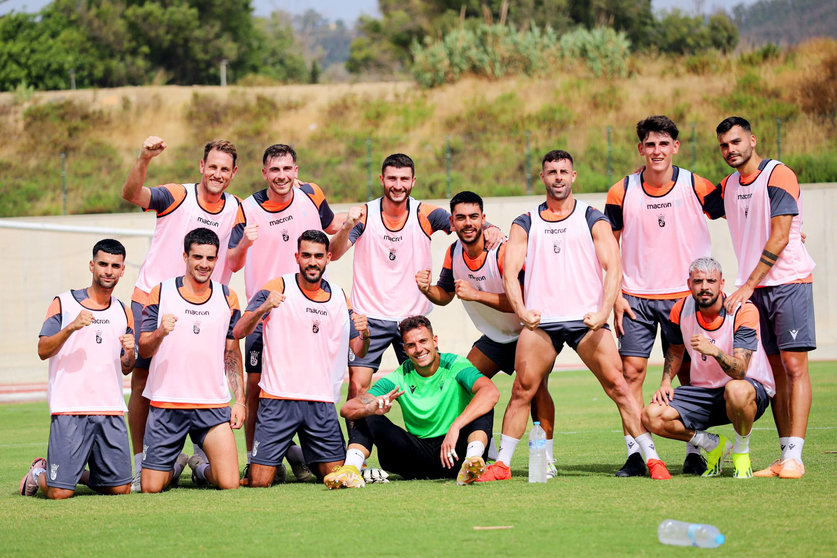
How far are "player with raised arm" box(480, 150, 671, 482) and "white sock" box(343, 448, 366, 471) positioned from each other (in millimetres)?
969

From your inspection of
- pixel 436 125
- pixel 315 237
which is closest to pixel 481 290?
pixel 315 237

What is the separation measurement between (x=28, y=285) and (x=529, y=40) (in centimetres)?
2040

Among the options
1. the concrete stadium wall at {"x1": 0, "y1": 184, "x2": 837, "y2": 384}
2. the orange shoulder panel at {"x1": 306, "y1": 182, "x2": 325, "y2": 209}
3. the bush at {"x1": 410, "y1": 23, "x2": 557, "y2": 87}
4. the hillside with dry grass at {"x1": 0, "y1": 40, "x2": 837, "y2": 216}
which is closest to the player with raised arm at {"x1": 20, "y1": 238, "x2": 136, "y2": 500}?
the orange shoulder panel at {"x1": 306, "y1": 182, "x2": 325, "y2": 209}

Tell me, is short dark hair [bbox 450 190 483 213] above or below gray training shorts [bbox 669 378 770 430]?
above

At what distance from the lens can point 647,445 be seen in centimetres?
752

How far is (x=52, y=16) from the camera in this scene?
52.9m

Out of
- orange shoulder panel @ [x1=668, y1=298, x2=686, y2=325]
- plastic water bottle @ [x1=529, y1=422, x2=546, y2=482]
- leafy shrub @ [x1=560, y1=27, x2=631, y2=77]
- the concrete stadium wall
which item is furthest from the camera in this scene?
leafy shrub @ [x1=560, y1=27, x2=631, y2=77]

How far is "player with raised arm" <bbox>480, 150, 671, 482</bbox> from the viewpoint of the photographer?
7.60m

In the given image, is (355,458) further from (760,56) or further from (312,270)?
(760,56)

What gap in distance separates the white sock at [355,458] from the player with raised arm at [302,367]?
35cm

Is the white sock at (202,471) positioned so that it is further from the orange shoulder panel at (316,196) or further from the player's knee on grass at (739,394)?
the player's knee on grass at (739,394)

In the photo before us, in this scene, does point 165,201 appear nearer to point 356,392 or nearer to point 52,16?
point 356,392

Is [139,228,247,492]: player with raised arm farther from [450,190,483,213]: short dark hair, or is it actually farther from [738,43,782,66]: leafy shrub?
[738,43,782,66]: leafy shrub

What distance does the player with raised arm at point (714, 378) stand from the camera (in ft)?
23.7
